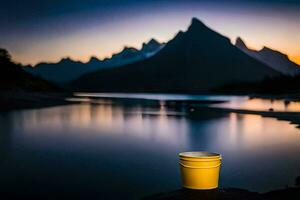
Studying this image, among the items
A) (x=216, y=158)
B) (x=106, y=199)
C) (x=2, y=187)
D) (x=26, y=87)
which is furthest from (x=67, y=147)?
(x=26, y=87)

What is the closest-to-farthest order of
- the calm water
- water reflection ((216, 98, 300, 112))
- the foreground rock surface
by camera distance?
the foreground rock surface → the calm water → water reflection ((216, 98, 300, 112))

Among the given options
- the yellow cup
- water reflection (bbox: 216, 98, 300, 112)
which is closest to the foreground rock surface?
the yellow cup

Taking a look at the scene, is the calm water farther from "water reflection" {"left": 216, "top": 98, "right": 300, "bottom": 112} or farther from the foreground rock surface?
"water reflection" {"left": 216, "top": 98, "right": 300, "bottom": 112}

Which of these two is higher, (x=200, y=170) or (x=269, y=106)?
(x=269, y=106)

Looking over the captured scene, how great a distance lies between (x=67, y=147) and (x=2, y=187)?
772 centimetres

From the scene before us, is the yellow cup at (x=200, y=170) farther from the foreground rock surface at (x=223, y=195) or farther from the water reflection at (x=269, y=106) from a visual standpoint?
the water reflection at (x=269, y=106)

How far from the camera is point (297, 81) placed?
9462cm

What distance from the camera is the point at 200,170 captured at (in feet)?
21.7

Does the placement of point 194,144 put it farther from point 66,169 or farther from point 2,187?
point 2,187

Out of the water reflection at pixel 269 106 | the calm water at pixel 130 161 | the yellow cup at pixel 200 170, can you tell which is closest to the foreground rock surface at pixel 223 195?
the yellow cup at pixel 200 170

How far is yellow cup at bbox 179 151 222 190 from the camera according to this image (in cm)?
656

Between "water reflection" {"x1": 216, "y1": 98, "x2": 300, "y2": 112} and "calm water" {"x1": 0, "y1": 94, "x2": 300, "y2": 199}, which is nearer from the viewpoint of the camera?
"calm water" {"x1": 0, "y1": 94, "x2": 300, "y2": 199}

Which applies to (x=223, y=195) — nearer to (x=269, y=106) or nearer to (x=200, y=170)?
(x=200, y=170)

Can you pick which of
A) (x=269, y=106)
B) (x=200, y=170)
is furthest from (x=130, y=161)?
(x=269, y=106)
